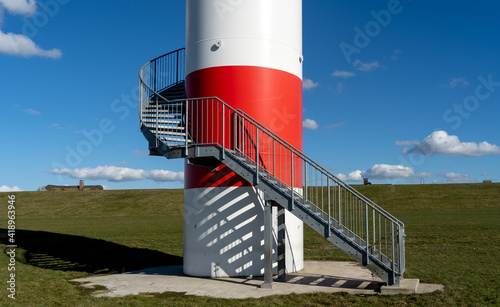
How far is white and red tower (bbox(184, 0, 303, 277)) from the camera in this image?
465 inches

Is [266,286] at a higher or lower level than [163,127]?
lower

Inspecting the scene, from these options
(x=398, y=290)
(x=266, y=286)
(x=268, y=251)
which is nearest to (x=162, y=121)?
(x=268, y=251)

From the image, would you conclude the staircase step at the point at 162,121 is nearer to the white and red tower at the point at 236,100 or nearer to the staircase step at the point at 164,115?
the staircase step at the point at 164,115

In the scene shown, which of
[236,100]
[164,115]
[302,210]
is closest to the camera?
[302,210]

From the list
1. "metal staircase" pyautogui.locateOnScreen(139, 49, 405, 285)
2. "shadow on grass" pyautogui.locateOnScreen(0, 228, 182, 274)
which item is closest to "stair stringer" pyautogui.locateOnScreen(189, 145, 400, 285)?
"metal staircase" pyautogui.locateOnScreen(139, 49, 405, 285)

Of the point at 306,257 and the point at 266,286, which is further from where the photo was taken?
the point at 306,257

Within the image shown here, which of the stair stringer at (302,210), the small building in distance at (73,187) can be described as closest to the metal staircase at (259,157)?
the stair stringer at (302,210)

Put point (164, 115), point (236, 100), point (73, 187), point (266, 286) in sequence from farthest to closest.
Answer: point (73, 187) → point (164, 115) → point (236, 100) → point (266, 286)

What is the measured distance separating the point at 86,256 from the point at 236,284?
8.60 meters

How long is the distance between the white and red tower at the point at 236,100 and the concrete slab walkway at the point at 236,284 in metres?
0.59

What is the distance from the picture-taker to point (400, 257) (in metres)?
9.62

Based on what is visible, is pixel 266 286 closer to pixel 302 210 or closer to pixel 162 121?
pixel 302 210

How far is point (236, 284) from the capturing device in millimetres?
10797

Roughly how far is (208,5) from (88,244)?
13149mm
